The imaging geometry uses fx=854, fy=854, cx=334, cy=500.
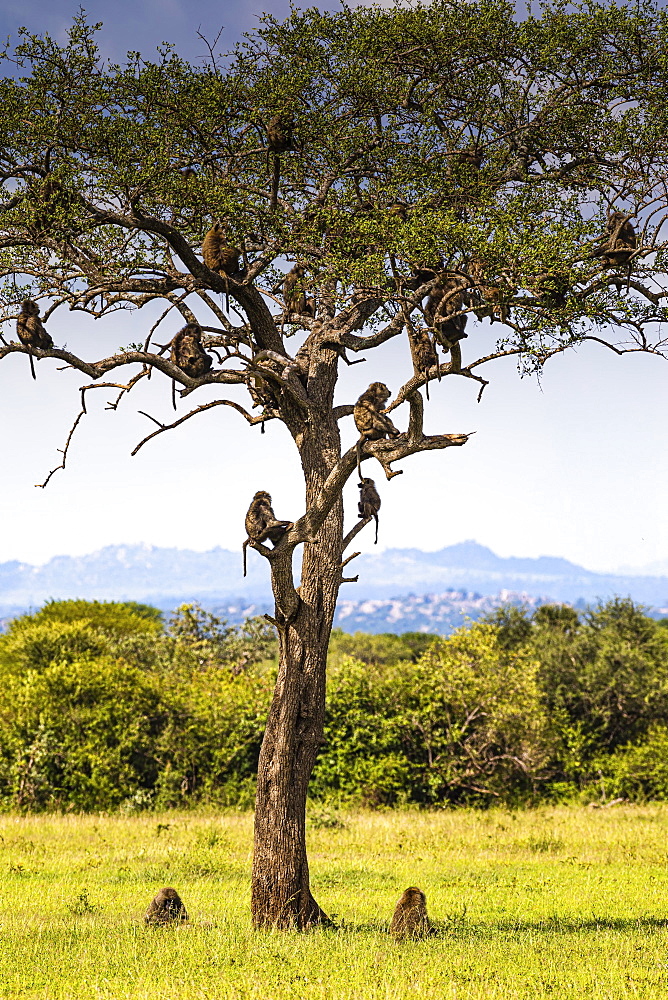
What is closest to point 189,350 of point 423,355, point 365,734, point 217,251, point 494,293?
point 217,251

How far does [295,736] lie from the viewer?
10188 millimetres

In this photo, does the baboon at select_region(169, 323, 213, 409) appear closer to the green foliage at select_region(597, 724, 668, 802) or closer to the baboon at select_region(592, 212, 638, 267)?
the baboon at select_region(592, 212, 638, 267)

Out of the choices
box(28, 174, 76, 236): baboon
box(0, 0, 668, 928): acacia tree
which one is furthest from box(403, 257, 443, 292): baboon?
box(28, 174, 76, 236): baboon

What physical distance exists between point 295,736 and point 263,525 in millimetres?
2549

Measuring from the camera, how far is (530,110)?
11.6m

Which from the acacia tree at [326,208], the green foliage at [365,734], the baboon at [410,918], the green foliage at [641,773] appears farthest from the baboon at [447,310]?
the green foliage at [641,773]

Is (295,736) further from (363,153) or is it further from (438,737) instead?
(438,737)

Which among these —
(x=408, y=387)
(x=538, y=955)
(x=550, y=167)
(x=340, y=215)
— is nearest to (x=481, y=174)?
(x=550, y=167)

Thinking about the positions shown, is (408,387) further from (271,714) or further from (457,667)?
(457,667)

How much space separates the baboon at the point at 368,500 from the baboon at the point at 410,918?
14.4 ft

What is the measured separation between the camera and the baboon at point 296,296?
11.8 meters

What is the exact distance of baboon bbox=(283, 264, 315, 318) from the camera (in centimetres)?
1184

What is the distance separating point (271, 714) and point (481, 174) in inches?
293

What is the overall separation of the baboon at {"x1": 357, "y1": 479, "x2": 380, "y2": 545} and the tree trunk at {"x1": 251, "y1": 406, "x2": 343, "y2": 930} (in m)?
0.35
